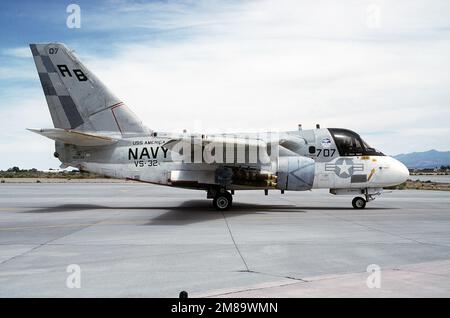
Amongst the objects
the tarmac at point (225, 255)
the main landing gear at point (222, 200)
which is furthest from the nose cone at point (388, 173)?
the main landing gear at point (222, 200)

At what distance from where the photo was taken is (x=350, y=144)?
19.0 meters

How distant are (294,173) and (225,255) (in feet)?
31.6

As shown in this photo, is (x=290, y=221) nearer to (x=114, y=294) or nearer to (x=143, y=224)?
(x=143, y=224)

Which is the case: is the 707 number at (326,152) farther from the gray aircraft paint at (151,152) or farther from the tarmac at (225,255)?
the tarmac at (225,255)

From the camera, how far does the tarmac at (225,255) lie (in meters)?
6.21

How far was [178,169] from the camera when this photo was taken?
1877 centimetres

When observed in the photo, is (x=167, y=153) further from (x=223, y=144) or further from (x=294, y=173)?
(x=294, y=173)

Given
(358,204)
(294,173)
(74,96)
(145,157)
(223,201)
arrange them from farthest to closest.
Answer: (358,204), (74,96), (145,157), (223,201), (294,173)

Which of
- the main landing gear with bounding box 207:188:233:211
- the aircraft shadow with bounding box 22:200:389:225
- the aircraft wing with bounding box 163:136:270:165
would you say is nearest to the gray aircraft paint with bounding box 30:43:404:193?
the main landing gear with bounding box 207:188:233:211

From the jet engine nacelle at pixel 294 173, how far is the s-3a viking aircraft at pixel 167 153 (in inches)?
1.6

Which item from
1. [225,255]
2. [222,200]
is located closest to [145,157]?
[222,200]
